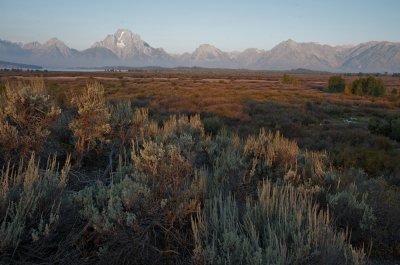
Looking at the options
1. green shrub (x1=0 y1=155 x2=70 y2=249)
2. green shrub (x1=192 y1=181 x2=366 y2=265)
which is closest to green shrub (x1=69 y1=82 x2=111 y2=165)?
green shrub (x1=0 y1=155 x2=70 y2=249)

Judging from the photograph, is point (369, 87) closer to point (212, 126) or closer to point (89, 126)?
point (212, 126)

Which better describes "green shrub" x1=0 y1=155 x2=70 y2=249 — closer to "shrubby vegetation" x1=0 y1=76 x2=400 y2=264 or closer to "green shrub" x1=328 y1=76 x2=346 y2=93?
"shrubby vegetation" x1=0 y1=76 x2=400 y2=264

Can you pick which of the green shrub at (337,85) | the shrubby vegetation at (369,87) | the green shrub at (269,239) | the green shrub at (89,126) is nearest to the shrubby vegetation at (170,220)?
the green shrub at (269,239)

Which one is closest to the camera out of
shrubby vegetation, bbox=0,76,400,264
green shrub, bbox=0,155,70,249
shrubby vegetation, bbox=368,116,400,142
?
green shrub, bbox=0,155,70,249

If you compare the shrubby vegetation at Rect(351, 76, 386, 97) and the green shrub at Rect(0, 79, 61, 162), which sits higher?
the green shrub at Rect(0, 79, 61, 162)

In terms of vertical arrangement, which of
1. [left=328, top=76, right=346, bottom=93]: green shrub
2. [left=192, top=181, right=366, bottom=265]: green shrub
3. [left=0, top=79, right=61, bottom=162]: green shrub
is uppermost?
[left=0, top=79, right=61, bottom=162]: green shrub

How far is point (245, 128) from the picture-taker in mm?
21984

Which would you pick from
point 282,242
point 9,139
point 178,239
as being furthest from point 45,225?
point 9,139

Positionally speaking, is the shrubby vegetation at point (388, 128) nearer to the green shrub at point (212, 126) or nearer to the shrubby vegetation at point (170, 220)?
the green shrub at point (212, 126)

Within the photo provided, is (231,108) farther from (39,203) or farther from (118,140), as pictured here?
(39,203)

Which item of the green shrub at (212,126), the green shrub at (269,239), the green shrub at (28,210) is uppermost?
the green shrub at (28,210)

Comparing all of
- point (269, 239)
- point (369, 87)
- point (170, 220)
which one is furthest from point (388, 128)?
point (369, 87)

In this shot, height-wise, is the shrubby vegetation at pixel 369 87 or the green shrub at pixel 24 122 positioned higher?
the green shrub at pixel 24 122

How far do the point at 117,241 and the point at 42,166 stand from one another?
11.3 feet
